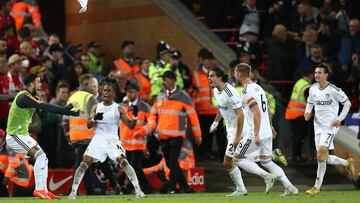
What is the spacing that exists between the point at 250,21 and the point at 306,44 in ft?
6.81

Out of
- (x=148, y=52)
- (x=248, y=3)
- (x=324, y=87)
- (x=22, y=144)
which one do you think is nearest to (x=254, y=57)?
(x=248, y=3)

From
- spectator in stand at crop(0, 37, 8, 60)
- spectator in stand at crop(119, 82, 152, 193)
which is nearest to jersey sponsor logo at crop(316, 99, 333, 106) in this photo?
spectator in stand at crop(119, 82, 152, 193)

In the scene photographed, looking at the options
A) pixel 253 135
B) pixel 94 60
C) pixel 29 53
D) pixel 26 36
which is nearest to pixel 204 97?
pixel 94 60

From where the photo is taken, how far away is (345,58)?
24.7m

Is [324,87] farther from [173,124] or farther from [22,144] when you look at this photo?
[22,144]

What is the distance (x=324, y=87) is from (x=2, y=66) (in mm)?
6416

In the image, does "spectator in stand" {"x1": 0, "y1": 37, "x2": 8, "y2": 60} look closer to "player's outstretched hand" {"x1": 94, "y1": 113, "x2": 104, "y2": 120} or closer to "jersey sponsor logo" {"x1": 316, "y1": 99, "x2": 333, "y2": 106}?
"player's outstretched hand" {"x1": 94, "y1": 113, "x2": 104, "y2": 120}

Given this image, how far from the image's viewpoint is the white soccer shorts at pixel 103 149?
58.3 ft

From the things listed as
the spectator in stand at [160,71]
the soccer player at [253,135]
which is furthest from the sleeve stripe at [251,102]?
the spectator in stand at [160,71]

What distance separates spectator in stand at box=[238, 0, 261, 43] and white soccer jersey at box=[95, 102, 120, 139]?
A: 821 cm

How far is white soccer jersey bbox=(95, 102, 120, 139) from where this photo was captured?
18.0 meters

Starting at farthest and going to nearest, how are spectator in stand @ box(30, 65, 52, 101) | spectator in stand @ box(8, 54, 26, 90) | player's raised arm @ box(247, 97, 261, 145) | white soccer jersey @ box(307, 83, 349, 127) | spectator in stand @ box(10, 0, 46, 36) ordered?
spectator in stand @ box(10, 0, 46, 36) → spectator in stand @ box(30, 65, 52, 101) → spectator in stand @ box(8, 54, 26, 90) → white soccer jersey @ box(307, 83, 349, 127) → player's raised arm @ box(247, 97, 261, 145)

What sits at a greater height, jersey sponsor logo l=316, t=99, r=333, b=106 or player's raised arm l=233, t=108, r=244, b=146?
jersey sponsor logo l=316, t=99, r=333, b=106

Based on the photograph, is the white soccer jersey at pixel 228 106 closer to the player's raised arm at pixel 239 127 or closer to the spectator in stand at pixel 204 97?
the player's raised arm at pixel 239 127
